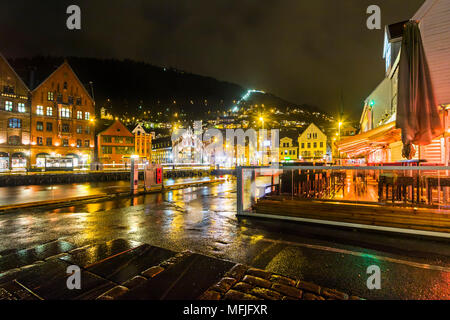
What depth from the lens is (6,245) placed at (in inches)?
Result: 200

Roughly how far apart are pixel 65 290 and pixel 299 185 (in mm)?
6922

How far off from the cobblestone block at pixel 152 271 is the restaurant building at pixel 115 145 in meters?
51.5

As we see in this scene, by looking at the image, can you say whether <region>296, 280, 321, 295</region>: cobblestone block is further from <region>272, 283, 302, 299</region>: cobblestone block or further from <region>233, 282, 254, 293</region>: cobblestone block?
<region>233, 282, 254, 293</region>: cobblestone block

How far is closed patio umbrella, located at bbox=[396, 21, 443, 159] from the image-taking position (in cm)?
607

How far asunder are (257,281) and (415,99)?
646 centimetres

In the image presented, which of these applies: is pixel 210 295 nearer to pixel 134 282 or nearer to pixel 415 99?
pixel 134 282

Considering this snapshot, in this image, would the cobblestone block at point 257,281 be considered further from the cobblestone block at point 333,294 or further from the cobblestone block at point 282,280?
the cobblestone block at point 333,294

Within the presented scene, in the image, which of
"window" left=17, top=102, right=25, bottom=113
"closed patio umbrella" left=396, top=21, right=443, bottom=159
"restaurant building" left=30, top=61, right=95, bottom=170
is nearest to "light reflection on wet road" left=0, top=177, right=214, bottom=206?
"closed patio umbrella" left=396, top=21, right=443, bottom=159

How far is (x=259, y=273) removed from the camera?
3.67 metres

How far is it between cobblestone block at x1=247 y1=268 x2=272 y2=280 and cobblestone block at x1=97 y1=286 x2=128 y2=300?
1864mm

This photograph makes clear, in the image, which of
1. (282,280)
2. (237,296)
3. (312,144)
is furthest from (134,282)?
(312,144)

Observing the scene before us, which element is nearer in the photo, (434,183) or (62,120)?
(434,183)

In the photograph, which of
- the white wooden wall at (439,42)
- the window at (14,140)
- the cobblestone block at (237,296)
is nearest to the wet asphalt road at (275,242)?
the cobblestone block at (237,296)
